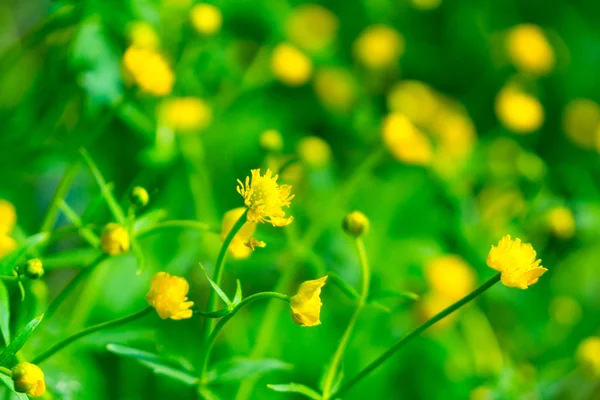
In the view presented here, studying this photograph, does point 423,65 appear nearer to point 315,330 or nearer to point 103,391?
point 315,330

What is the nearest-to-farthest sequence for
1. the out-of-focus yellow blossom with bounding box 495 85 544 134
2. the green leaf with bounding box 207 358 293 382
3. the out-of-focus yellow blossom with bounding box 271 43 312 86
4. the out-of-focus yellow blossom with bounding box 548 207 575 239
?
the green leaf with bounding box 207 358 293 382 → the out-of-focus yellow blossom with bounding box 548 207 575 239 → the out-of-focus yellow blossom with bounding box 271 43 312 86 → the out-of-focus yellow blossom with bounding box 495 85 544 134

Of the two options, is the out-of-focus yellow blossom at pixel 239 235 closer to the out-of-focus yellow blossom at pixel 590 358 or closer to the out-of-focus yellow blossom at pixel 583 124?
the out-of-focus yellow blossom at pixel 590 358

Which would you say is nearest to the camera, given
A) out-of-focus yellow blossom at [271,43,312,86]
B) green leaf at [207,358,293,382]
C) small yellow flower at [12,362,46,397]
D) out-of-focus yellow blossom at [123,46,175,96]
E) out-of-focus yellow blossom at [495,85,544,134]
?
small yellow flower at [12,362,46,397]

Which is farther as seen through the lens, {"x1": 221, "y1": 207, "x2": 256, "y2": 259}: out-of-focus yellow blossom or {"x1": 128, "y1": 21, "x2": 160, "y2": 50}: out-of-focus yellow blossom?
{"x1": 128, "y1": 21, "x2": 160, "y2": 50}: out-of-focus yellow blossom

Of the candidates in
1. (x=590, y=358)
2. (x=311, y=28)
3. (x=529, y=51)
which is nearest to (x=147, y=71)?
(x=311, y=28)

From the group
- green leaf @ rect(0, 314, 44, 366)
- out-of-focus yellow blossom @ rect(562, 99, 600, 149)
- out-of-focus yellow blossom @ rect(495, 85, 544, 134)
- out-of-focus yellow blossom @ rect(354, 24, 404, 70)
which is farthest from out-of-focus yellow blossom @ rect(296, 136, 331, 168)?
out-of-focus yellow blossom @ rect(562, 99, 600, 149)

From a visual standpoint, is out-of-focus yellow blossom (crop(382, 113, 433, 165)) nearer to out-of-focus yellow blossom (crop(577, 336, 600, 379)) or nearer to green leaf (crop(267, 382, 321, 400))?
out-of-focus yellow blossom (crop(577, 336, 600, 379))

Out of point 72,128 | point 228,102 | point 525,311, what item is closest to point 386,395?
→ point 525,311

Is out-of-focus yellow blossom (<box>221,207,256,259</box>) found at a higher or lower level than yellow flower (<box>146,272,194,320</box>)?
higher

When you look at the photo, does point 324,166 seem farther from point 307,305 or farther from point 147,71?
point 307,305
